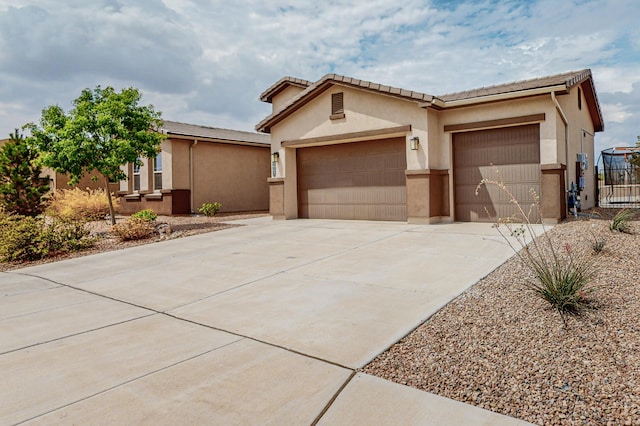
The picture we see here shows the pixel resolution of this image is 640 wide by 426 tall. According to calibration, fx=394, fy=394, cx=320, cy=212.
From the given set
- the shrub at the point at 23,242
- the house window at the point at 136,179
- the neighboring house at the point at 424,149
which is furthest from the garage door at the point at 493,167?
the house window at the point at 136,179

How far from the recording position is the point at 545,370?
300 centimetres

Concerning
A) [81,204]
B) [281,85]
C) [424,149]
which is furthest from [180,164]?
[424,149]

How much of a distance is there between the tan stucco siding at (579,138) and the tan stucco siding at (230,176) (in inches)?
565

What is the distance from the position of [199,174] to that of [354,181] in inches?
348

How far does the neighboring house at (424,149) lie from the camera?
11156 mm

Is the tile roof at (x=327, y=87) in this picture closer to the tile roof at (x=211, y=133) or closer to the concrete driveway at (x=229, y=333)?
the tile roof at (x=211, y=133)

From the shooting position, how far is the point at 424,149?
1205cm

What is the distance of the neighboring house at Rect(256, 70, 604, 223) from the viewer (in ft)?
36.6

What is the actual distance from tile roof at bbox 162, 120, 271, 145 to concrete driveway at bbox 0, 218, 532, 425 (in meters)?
11.2

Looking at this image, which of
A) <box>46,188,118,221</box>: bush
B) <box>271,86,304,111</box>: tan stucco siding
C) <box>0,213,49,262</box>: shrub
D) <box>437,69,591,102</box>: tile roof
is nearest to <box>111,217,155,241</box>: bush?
<box>0,213,49,262</box>: shrub

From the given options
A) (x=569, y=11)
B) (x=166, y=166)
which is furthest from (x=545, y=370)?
(x=166, y=166)

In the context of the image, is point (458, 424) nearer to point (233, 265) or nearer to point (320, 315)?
point (320, 315)

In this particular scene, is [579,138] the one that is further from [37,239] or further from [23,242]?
[23,242]

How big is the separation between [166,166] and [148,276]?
40.6 feet
